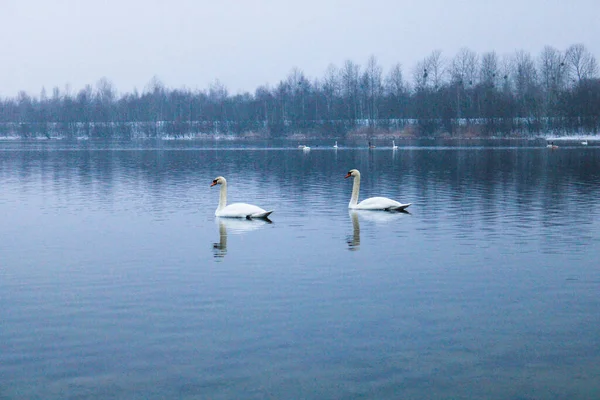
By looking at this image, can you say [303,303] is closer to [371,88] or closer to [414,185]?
[414,185]

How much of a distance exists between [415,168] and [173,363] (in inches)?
1381

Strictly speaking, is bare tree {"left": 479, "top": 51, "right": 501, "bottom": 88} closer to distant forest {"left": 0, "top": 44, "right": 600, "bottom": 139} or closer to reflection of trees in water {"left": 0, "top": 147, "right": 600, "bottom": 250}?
distant forest {"left": 0, "top": 44, "right": 600, "bottom": 139}

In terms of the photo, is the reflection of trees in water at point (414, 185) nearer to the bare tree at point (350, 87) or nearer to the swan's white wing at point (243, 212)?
the swan's white wing at point (243, 212)

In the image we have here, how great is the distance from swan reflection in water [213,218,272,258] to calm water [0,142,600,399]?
68 millimetres

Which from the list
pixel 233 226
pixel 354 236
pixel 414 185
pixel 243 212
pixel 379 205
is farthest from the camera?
pixel 414 185

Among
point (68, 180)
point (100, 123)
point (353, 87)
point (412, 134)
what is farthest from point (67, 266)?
point (100, 123)

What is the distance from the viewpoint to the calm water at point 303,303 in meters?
8.02

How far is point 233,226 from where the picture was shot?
18.9m

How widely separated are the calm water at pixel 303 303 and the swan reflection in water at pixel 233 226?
0.07 metres

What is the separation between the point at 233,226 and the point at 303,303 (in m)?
8.13

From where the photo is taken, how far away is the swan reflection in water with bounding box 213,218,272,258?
16.4 metres

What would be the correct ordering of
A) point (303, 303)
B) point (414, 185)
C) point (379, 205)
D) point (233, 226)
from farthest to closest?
point (414, 185)
point (379, 205)
point (233, 226)
point (303, 303)

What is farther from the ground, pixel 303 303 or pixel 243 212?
pixel 243 212

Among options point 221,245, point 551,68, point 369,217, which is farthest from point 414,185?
point 551,68
